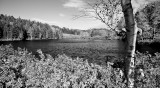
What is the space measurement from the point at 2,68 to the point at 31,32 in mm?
178951

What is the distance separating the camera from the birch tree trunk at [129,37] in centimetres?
496

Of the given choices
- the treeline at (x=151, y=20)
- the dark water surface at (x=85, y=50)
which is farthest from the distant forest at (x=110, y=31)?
the dark water surface at (x=85, y=50)

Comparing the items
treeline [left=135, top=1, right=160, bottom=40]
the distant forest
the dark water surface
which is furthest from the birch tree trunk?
treeline [left=135, top=1, right=160, bottom=40]

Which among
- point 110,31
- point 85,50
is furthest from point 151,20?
point 110,31

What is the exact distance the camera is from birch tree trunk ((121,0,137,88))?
4.96 m

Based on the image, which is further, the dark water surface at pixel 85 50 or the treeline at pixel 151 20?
the treeline at pixel 151 20

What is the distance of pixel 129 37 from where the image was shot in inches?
200

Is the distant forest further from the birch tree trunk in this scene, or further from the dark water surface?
the dark water surface

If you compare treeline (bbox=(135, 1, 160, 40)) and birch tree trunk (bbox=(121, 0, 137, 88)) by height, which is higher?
treeline (bbox=(135, 1, 160, 40))

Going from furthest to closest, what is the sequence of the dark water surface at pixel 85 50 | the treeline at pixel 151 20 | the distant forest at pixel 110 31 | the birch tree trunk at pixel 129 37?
the treeline at pixel 151 20, the dark water surface at pixel 85 50, the distant forest at pixel 110 31, the birch tree trunk at pixel 129 37

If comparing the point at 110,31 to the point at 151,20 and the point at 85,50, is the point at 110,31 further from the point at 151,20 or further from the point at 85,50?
the point at 151,20

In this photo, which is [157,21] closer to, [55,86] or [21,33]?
[55,86]

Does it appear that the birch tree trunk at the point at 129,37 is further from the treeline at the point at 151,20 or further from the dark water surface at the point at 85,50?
the treeline at the point at 151,20

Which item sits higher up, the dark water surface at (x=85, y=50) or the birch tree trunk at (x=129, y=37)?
the birch tree trunk at (x=129, y=37)
